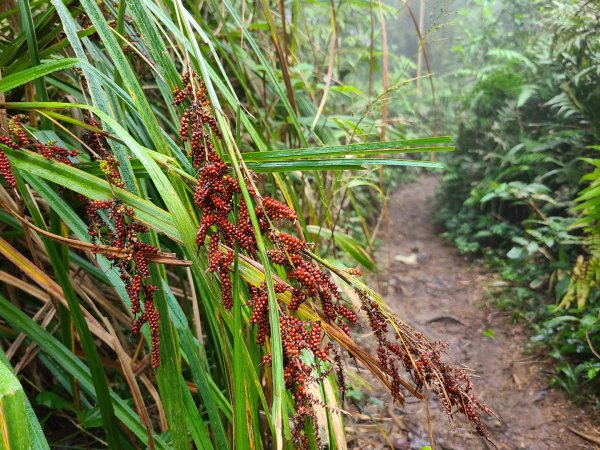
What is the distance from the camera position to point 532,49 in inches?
185

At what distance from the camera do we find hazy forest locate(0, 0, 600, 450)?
568 mm

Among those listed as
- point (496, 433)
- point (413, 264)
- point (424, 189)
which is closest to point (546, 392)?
point (496, 433)

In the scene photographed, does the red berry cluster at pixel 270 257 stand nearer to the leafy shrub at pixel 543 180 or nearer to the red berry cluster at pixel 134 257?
the red berry cluster at pixel 134 257

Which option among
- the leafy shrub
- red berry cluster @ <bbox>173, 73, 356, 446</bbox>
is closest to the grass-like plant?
red berry cluster @ <bbox>173, 73, 356, 446</bbox>

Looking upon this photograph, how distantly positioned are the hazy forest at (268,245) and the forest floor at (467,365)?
0.06 feet

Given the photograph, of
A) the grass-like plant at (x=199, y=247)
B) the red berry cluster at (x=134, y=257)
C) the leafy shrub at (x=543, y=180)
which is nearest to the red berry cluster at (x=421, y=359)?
the grass-like plant at (x=199, y=247)

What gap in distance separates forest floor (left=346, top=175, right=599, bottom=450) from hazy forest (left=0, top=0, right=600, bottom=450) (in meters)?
0.02

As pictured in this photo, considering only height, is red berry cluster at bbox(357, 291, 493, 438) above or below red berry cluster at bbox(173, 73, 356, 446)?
below

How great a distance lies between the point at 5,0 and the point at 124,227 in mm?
874

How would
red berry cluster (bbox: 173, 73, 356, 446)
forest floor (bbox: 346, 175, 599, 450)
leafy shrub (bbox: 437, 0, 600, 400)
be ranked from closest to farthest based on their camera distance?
red berry cluster (bbox: 173, 73, 356, 446) → forest floor (bbox: 346, 175, 599, 450) → leafy shrub (bbox: 437, 0, 600, 400)

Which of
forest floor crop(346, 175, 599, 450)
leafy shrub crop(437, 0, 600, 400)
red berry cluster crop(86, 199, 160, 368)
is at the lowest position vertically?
forest floor crop(346, 175, 599, 450)

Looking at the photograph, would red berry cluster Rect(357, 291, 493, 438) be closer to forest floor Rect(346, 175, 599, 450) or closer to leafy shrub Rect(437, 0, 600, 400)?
forest floor Rect(346, 175, 599, 450)

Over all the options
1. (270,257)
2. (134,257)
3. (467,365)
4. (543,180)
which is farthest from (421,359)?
(543,180)

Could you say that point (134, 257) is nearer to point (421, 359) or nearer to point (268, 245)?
point (268, 245)
